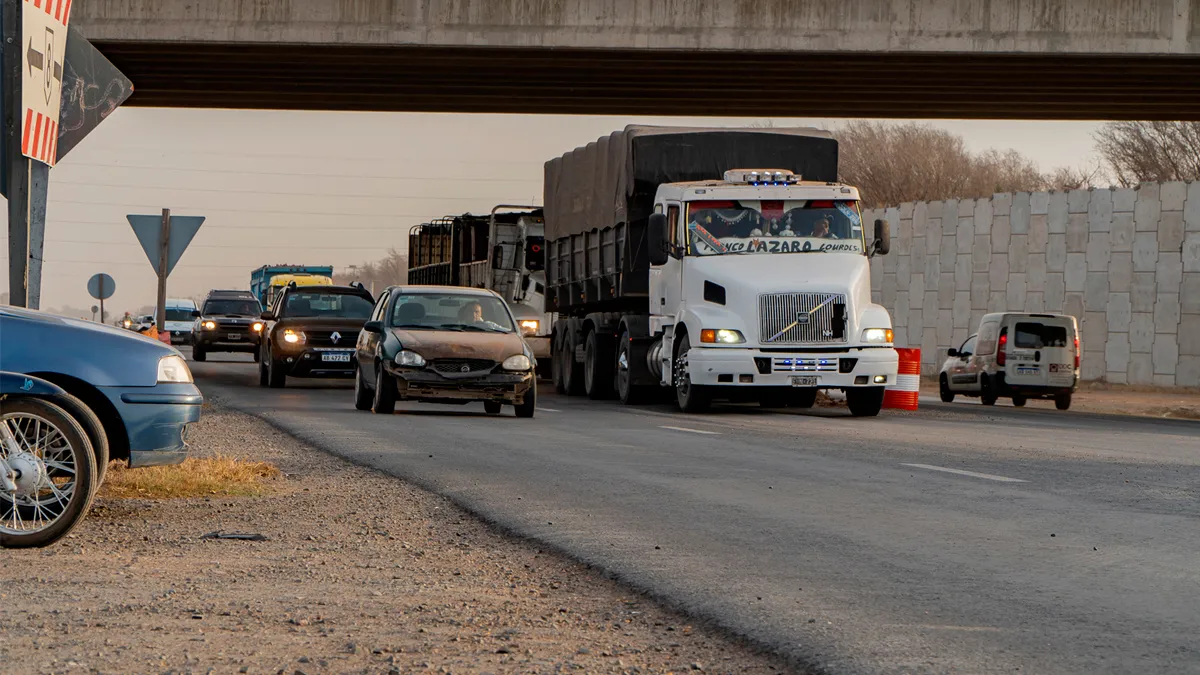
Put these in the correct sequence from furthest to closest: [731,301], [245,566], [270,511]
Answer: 1. [731,301]
2. [270,511]
3. [245,566]

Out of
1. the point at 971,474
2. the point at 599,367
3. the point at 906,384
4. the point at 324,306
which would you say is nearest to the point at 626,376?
the point at 599,367

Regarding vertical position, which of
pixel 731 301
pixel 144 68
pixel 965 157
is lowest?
pixel 731 301

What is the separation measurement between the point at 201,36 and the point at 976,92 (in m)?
14.9

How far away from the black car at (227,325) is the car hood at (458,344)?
2146 cm

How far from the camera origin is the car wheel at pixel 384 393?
2070 cm

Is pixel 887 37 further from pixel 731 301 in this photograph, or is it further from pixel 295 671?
pixel 295 671

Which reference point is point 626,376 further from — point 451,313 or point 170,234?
point 170,234

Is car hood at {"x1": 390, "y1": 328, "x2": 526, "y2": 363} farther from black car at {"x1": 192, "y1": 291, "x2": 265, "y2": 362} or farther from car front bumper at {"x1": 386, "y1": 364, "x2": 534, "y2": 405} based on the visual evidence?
black car at {"x1": 192, "y1": 291, "x2": 265, "y2": 362}

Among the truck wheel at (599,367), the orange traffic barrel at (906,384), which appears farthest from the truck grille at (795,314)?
the truck wheel at (599,367)

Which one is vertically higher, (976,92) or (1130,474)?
(976,92)

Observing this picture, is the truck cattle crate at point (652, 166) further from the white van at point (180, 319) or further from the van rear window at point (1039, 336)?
the white van at point (180, 319)

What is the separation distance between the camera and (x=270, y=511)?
34.1 feet

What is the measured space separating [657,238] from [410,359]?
478cm

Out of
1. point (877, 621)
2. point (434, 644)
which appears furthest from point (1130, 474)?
point (434, 644)
